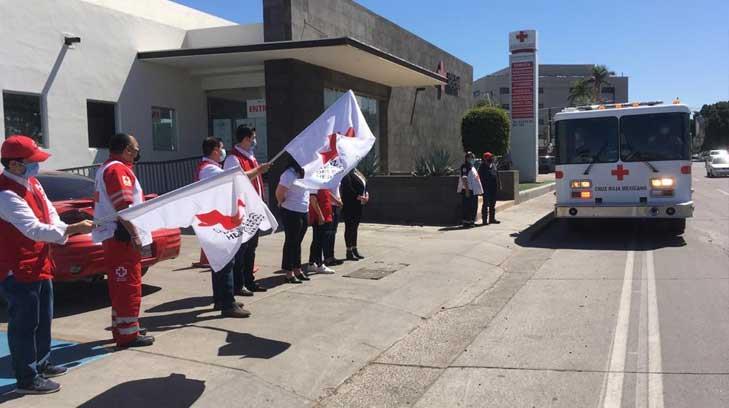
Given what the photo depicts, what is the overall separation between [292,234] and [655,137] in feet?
25.4

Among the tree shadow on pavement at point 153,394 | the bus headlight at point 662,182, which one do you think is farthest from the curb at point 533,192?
the tree shadow on pavement at point 153,394

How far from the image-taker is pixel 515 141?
101 feet

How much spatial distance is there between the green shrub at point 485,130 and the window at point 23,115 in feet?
64.7

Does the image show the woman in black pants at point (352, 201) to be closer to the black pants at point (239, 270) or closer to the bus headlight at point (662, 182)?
the black pants at point (239, 270)

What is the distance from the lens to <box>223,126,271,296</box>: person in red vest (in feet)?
22.1

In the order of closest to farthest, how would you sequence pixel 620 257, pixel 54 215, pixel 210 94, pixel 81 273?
Answer: pixel 54 215, pixel 81 273, pixel 620 257, pixel 210 94

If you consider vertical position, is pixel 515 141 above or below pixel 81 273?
above

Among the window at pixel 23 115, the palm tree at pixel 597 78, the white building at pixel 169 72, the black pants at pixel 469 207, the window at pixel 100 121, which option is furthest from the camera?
the palm tree at pixel 597 78

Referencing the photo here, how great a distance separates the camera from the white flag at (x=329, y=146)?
257 inches

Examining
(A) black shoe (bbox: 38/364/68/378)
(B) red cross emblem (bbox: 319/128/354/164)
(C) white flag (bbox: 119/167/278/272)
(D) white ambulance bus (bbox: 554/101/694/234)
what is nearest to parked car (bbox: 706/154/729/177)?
(D) white ambulance bus (bbox: 554/101/694/234)

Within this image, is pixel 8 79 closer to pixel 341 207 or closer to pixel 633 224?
pixel 341 207

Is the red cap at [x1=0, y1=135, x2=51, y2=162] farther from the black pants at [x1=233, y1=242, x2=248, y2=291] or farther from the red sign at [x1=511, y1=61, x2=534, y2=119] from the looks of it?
the red sign at [x1=511, y1=61, x2=534, y2=119]

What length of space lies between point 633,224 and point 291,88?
8.99 meters

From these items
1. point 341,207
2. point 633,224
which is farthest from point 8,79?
point 633,224
